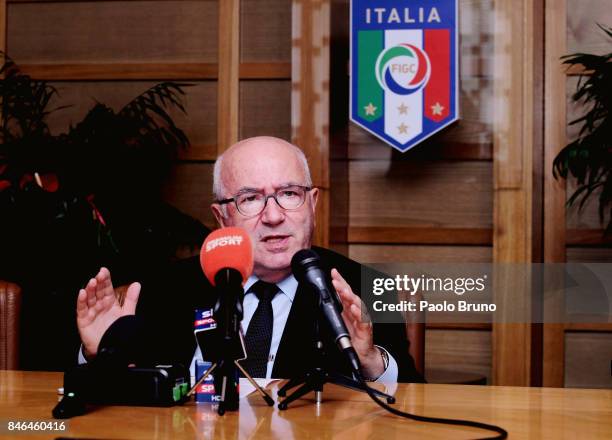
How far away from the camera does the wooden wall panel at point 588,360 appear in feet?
11.4

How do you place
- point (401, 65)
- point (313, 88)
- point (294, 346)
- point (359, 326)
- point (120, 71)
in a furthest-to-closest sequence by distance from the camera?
point (120, 71) < point (401, 65) < point (313, 88) < point (294, 346) < point (359, 326)

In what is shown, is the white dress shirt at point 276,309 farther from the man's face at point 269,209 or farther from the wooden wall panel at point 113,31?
the wooden wall panel at point 113,31

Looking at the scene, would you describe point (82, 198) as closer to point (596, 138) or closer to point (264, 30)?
point (264, 30)

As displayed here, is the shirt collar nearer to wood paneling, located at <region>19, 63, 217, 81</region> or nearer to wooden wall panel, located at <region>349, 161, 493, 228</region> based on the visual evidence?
wooden wall panel, located at <region>349, 161, 493, 228</region>

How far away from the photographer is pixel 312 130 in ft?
11.2

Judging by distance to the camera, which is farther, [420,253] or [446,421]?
[420,253]

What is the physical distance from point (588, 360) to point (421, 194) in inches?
40.8

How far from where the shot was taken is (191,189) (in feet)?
12.4

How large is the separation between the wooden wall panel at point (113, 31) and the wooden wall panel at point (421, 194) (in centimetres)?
97

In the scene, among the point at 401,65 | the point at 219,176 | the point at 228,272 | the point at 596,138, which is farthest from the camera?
the point at 401,65

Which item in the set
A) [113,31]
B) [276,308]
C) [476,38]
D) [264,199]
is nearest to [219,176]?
[264,199]

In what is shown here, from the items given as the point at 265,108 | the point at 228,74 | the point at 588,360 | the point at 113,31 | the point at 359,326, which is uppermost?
the point at 113,31

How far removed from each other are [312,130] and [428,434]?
2.34 m

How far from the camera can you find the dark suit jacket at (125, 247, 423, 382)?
6.52 ft
